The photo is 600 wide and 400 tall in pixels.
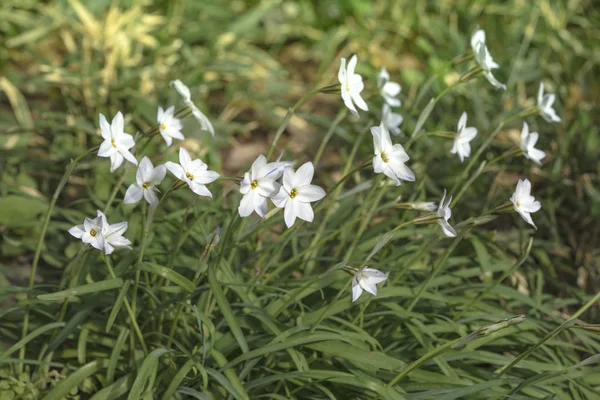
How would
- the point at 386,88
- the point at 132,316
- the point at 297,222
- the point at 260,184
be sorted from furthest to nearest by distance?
the point at 386,88 < the point at 297,222 < the point at 132,316 < the point at 260,184

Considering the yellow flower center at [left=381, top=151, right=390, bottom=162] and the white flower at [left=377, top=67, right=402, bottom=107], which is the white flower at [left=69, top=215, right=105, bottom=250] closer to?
the yellow flower center at [left=381, top=151, right=390, bottom=162]

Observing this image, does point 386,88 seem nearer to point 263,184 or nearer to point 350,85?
point 350,85

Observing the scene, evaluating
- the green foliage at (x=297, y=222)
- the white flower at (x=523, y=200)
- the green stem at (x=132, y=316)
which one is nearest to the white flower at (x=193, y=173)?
the green foliage at (x=297, y=222)

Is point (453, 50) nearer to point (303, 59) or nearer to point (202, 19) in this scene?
point (303, 59)

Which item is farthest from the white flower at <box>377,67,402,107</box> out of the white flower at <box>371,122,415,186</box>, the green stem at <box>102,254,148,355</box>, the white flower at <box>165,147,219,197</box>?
the green stem at <box>102,254,148,355</box>

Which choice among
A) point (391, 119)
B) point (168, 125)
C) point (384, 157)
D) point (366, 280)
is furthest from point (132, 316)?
point (391, 119)

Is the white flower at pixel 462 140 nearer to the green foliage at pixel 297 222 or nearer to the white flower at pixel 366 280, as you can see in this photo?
the green foliage at pixel 297 222

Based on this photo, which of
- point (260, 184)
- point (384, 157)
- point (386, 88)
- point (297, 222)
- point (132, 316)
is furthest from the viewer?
point (386, 88)
